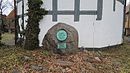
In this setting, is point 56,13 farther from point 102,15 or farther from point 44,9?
point 102,15

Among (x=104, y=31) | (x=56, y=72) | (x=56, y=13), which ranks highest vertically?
(x=56, y=13)

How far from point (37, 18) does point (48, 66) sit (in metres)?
4.42

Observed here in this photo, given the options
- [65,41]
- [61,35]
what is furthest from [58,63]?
[61,35]

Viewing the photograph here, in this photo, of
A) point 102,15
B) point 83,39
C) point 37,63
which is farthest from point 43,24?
point 37,63

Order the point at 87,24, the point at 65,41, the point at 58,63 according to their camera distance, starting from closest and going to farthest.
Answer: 1. the point at 58,63
2. the point at 65,41
3. the point at 87,24

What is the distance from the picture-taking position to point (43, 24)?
15242 millimetres

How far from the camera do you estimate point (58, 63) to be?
35.8 feet

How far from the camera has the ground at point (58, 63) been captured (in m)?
10.4

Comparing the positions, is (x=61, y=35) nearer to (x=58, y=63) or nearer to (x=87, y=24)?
(x=58, y=63)

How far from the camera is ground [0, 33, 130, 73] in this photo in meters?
10.4

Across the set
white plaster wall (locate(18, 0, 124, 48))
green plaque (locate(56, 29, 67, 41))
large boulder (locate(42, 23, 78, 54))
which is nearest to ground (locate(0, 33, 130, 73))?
large boulder (locate(42, 23, 78, 54))

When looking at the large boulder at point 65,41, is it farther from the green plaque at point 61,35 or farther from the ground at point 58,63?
the ground at point 58,63

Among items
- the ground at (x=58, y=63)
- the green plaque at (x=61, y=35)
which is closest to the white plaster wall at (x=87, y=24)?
the ground at (x=58, y=63)

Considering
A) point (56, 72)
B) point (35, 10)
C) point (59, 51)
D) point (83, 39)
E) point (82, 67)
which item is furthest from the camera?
point (83, 39)
